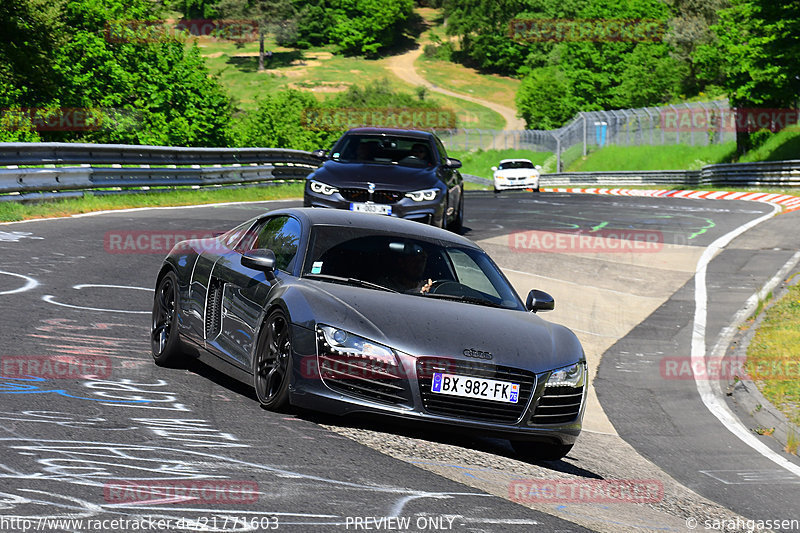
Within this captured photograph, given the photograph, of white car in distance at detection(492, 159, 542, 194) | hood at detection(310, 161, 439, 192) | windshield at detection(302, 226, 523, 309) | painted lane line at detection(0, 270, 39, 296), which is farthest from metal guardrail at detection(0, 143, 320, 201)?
white car in distance at detection(492, 159, 542, 194)

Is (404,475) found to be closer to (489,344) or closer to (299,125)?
(489,344)

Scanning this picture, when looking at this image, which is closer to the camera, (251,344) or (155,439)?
(155,439)

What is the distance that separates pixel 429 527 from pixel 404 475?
3.40ft

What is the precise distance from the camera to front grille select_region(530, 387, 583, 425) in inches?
277

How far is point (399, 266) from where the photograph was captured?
7883 millimetres

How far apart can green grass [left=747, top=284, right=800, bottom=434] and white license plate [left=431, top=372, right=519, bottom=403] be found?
4.91m

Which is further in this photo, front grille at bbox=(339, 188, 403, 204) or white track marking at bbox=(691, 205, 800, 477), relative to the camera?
front grille at bbox=(339, 188, 403, 204)

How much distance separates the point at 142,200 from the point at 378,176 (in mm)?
10679

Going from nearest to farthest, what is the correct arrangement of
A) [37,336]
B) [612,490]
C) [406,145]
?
[612,490] < [37,336] < [406,145]

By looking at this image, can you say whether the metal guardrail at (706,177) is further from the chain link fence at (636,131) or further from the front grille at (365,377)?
the front grille at (365,377)

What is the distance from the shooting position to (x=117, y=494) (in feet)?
16.2

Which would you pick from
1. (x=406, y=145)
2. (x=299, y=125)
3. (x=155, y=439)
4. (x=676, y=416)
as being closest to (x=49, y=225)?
(x=406, y=145)

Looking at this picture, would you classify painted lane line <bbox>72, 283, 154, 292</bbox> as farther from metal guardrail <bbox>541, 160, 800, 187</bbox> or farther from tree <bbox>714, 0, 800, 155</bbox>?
tree <bbox>714, 0, 800, 155</bbox>

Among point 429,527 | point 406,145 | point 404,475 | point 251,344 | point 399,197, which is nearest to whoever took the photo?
point 429,527
